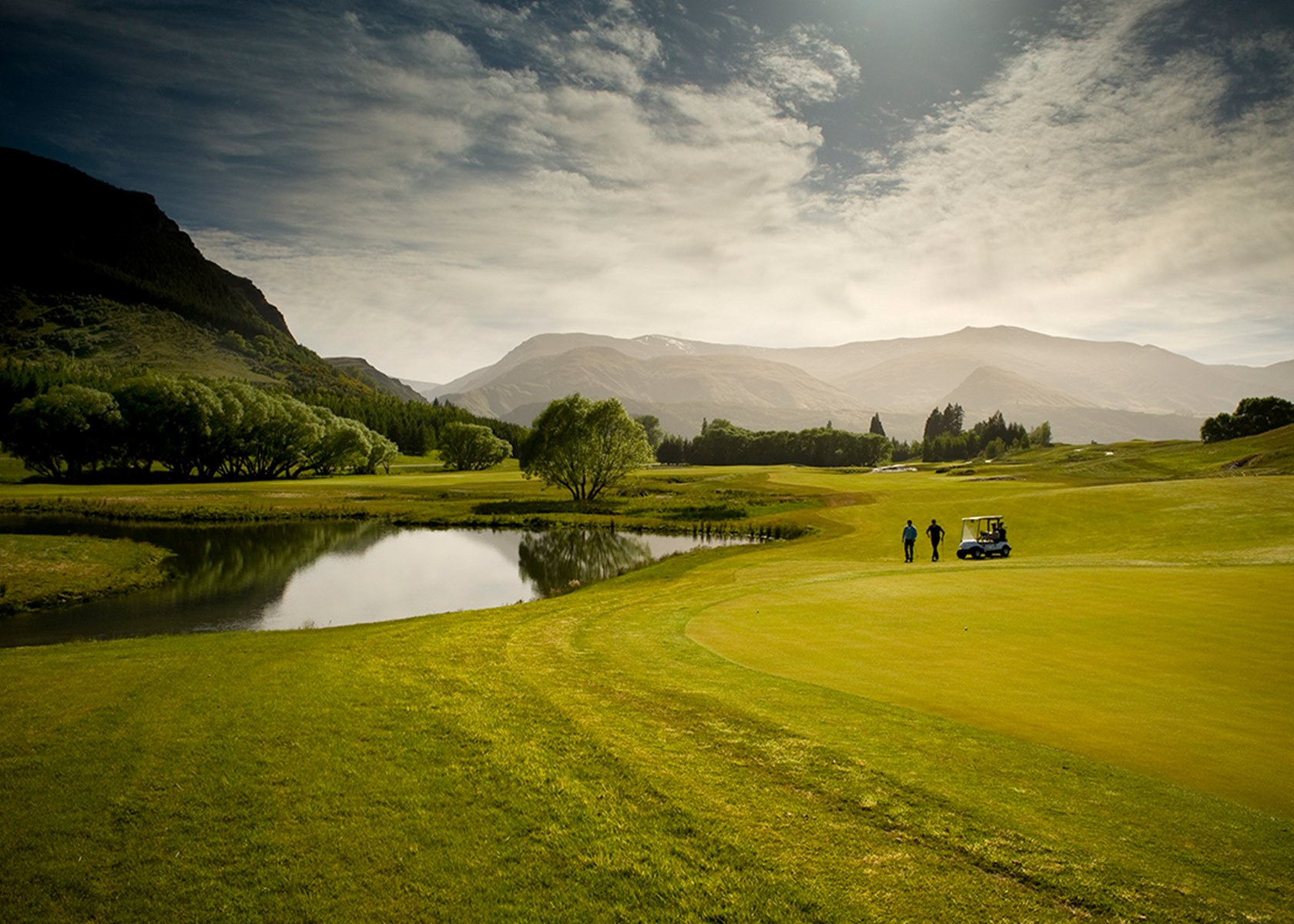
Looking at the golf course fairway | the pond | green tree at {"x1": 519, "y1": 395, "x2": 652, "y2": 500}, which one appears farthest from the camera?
green tree at {"x1": 519, "y1": 395, "x2": 652, "y2": 500}

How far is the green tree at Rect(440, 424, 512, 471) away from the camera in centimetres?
13938

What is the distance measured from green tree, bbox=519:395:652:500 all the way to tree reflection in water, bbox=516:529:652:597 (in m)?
17.8

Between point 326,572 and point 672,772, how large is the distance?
124ft

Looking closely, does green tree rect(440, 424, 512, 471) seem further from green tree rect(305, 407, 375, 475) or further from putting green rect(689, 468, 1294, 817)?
putting green rect(689, 468, 1294, 817)

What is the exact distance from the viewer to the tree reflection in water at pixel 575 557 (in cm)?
3959

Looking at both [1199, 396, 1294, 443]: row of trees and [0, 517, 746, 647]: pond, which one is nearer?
[0, 517, 746, 647]: pond

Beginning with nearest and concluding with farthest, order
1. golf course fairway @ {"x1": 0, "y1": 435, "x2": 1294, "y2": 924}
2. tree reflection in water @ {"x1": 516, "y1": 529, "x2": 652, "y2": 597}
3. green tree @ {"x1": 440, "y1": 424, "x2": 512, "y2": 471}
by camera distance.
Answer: golf course fairway @ {"x1": 0, "y1": 435, "x2": 1294, "y2": 924} → tree reflection in water @ {"x1": 516, "y1": 529, "x2": 652, "y2": 597} → green tree @ {"x1": 440, "y1": 424, "x2": 512, "y2": 471}

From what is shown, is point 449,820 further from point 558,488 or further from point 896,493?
point 558,488

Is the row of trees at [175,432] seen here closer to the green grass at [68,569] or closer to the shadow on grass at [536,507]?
the shadow on grass at [536,507]

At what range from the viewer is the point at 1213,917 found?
610 centimetres

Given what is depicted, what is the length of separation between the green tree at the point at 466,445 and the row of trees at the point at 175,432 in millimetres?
23678

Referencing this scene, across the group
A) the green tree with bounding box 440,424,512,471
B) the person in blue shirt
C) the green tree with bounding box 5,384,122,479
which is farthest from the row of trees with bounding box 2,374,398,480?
the person in blue shirt

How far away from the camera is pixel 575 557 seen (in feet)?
156

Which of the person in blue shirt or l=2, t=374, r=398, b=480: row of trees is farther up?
l=2, t=374, r=398, b=480: row of trees
